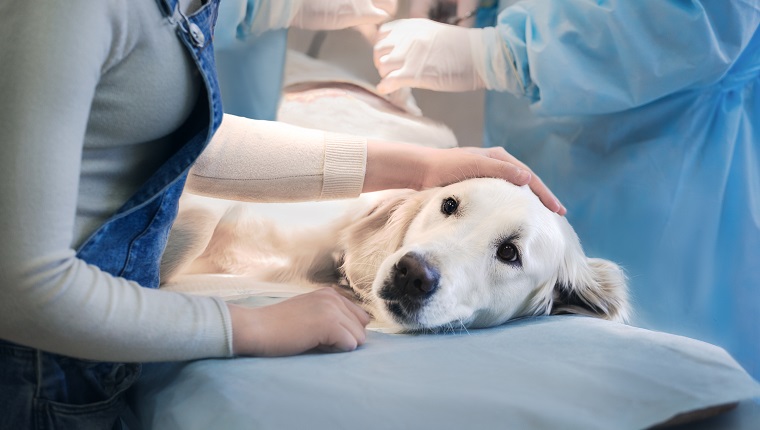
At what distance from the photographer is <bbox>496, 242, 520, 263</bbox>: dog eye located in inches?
36.0

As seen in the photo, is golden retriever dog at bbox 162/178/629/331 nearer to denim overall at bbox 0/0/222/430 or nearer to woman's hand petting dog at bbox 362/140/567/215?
woman's hand petting dog at bbox 362/140/567/215

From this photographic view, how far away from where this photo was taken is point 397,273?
2.82 ft

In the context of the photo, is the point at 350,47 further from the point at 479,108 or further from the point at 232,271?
the point at 232,271

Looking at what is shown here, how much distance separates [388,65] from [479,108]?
0.18 meters

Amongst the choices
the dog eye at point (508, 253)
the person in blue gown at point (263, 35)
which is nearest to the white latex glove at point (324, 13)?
the person in blue gown at point (263, 35)

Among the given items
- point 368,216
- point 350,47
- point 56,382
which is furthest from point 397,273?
point 350,47

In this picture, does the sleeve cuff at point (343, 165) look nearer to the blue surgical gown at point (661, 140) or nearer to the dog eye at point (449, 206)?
the dog eye at point (449, 206)

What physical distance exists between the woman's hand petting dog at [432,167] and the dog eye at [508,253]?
106 millimetres

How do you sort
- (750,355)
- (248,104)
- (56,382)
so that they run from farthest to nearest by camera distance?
(248,104) < (750,355) < (56,382)

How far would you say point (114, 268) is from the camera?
70 centimetres

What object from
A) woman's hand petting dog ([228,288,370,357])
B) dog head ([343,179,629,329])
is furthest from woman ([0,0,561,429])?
dog head ([343,179,629,329])

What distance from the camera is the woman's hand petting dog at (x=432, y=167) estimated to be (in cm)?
98

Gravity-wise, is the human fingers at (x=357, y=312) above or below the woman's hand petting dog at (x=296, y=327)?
below

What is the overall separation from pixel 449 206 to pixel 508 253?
0.36ft
